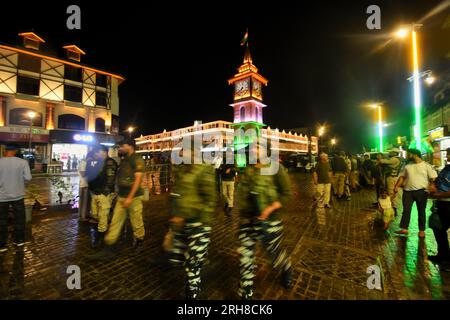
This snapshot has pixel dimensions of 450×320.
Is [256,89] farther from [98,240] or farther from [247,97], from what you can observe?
[98,240]

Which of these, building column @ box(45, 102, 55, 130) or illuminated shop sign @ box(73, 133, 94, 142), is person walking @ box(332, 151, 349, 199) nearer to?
illuminated shop sign @ box(73, 133, 94, 142)

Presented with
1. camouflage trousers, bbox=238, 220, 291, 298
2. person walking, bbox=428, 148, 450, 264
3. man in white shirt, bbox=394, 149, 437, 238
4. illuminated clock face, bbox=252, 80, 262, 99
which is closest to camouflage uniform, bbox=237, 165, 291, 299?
camouflage trousers, bbox=238, 220, 291, 298

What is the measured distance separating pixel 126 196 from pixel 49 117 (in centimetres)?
2568

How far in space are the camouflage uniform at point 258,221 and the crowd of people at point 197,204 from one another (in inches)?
0.5

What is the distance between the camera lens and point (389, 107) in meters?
29.5

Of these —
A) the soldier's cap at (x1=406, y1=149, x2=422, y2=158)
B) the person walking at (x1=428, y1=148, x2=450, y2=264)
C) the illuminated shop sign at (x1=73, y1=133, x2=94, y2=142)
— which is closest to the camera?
the person walking at (x1=428, y1=148, x2=450, y2=264)

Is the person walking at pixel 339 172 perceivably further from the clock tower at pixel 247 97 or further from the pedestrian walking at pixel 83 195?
the clock tower at pixel 247 97

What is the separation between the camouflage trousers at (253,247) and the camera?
2.68m

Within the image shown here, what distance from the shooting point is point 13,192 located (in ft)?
14.3

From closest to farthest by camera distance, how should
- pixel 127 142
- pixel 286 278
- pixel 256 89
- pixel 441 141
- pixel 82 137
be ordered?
pixel 286 278 → pixel 127 142 → pixel 441 141 → pixel 82 137 → pixel 256 89

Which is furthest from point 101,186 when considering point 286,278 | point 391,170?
point 391,170

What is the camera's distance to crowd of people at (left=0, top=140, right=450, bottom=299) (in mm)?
2729

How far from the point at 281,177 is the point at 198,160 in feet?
3.85
